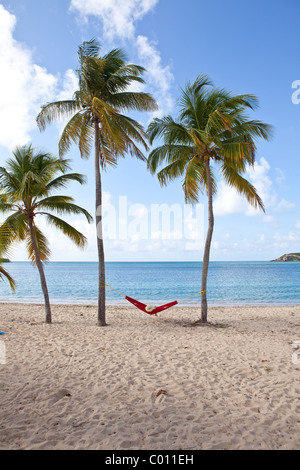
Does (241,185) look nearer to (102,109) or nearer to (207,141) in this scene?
(207,141)

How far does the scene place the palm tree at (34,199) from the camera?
288 inches

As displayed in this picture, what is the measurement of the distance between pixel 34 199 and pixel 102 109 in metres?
2.97

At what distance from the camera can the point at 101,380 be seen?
3582mm

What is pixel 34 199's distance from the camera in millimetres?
7504

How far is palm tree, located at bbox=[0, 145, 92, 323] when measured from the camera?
7.30 m

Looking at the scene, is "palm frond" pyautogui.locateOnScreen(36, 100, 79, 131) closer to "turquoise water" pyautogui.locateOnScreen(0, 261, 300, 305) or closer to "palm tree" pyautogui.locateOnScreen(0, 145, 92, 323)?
"palm tree" pyautogui.locateOnScreen(0, 145, 92, 323)

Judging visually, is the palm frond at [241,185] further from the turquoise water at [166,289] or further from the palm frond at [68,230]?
the turquoise water at [166,289]

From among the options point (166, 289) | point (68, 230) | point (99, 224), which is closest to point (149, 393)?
point (99, 224)

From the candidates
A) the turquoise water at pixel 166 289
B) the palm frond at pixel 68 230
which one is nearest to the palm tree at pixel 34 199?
the palm frond at pixel 68 230

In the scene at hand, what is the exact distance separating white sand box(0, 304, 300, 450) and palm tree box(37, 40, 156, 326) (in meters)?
2.70

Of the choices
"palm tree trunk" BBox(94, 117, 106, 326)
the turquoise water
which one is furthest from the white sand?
the turquoise water

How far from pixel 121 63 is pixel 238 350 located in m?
7.04

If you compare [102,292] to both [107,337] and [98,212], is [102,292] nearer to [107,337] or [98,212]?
[107,337]

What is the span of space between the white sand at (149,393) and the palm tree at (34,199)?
2.73 m
